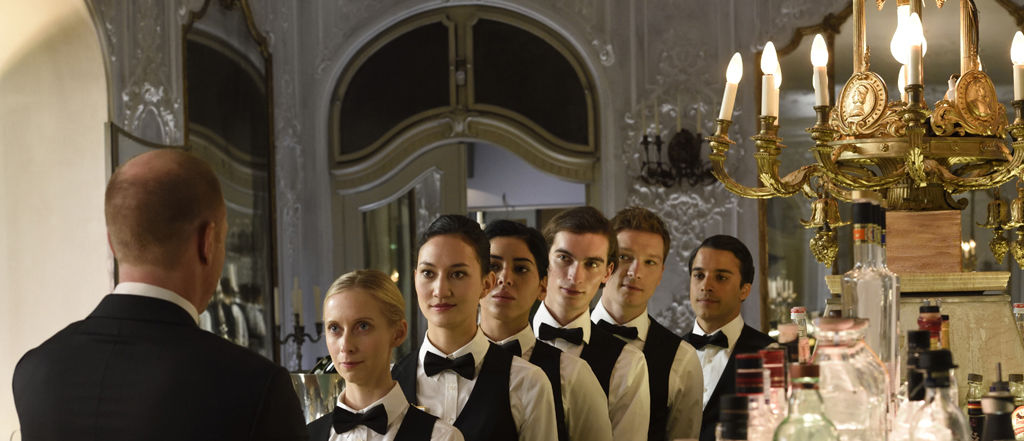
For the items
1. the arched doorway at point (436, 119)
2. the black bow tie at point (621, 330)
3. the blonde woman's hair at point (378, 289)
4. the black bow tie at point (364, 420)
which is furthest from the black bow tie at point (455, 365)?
the arched doorway at point (436, 119)

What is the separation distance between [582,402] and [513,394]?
231 millimetres

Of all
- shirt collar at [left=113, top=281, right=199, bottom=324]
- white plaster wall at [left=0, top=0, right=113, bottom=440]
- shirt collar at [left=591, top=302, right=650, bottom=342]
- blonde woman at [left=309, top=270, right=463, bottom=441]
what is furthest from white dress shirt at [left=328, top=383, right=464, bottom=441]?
white plaster wall at [left=0, top=0, right=113, bottom=440]

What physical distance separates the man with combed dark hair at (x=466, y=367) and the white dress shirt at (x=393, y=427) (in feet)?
0.67

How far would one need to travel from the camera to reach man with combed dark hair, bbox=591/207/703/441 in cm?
308

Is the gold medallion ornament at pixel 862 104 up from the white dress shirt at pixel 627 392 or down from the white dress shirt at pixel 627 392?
up

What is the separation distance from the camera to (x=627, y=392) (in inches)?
115

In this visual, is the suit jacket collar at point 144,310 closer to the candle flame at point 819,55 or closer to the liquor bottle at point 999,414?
the liquor bottle at point 999,414

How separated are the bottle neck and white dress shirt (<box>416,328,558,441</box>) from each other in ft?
4.11

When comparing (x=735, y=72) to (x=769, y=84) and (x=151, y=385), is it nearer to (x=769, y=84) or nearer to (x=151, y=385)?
(x=769, y=84)

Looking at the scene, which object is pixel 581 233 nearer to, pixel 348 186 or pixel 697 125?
pixel 697 125

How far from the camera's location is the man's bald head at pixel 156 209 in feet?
5.49

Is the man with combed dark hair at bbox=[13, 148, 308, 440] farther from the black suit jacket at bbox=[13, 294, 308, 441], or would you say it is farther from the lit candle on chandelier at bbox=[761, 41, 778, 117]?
the lit candle on chandelier at bbox=[761, 41, 778, 117]

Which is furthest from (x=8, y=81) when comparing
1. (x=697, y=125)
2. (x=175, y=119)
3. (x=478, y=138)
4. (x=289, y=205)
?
(x=697, y=125)

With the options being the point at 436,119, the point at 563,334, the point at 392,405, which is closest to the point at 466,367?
the point at 392,405
